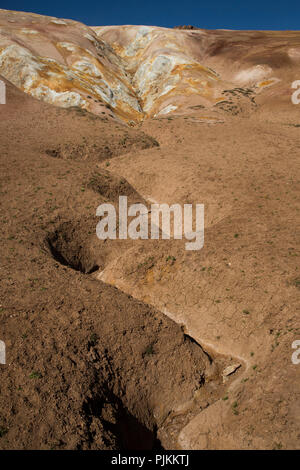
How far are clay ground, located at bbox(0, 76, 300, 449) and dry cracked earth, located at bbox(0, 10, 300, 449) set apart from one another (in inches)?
2.0

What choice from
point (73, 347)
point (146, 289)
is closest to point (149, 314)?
point (146, 289)

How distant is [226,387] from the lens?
10.7 m

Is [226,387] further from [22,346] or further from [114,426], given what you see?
[22,346]

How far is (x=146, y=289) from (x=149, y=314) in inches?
93.8

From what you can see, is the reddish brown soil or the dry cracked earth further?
the dry cracked earth

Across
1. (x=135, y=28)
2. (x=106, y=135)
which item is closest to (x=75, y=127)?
(x=106, y=135)

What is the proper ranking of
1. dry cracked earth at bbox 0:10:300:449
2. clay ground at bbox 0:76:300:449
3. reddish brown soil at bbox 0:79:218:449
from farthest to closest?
dry cracked earth at bbox 0:10:300:449 < clay ground at bbox 0:76:300:449 < reddish brown soil at bbox 0:79:218:449

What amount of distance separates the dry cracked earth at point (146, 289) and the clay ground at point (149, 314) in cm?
5

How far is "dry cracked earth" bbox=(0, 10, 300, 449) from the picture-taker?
348 inches

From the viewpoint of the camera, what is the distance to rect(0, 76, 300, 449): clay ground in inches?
340

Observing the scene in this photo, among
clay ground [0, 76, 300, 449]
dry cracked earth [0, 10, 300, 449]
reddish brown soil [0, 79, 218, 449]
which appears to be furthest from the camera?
dry cracked earth [0, 10, 300, 449]

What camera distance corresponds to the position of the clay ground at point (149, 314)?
28.4 feet
